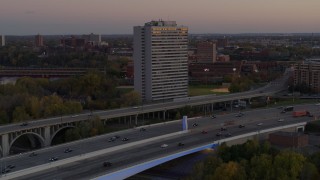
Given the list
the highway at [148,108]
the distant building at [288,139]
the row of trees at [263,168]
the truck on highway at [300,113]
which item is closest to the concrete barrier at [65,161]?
the row of trees at [263,168]

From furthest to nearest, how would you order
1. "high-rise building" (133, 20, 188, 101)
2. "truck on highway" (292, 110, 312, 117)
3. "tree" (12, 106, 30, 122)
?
1. "high-rise building" (133, 20, 188, 101)
2. "truck on highway" (292, 110, 312, 117)
3. "tree" (12, 106, 30, 122)

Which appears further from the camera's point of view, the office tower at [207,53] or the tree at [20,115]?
the office tower at [207,53]

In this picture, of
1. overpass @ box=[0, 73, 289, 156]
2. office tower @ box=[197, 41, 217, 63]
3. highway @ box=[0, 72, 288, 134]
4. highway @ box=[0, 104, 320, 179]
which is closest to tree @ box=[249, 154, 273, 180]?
highway @ box=[0, 104, 320, 179]

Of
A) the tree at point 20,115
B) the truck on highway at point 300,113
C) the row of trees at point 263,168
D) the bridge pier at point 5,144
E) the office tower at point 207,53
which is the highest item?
the office tower at point 207,53

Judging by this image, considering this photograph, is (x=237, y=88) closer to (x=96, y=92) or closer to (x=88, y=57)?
(x=96, y=92)

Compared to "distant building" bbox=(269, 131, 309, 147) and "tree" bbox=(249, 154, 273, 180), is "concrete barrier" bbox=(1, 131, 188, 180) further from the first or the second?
"tree" bbox=(249, 154, 273, 180)

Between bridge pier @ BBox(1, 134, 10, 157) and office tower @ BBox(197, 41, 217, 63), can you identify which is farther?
office tower @ BBox(197, 41, 217, 63)

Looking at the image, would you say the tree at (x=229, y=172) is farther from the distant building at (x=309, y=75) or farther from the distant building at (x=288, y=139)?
the distant building at (x=309, y=75)
